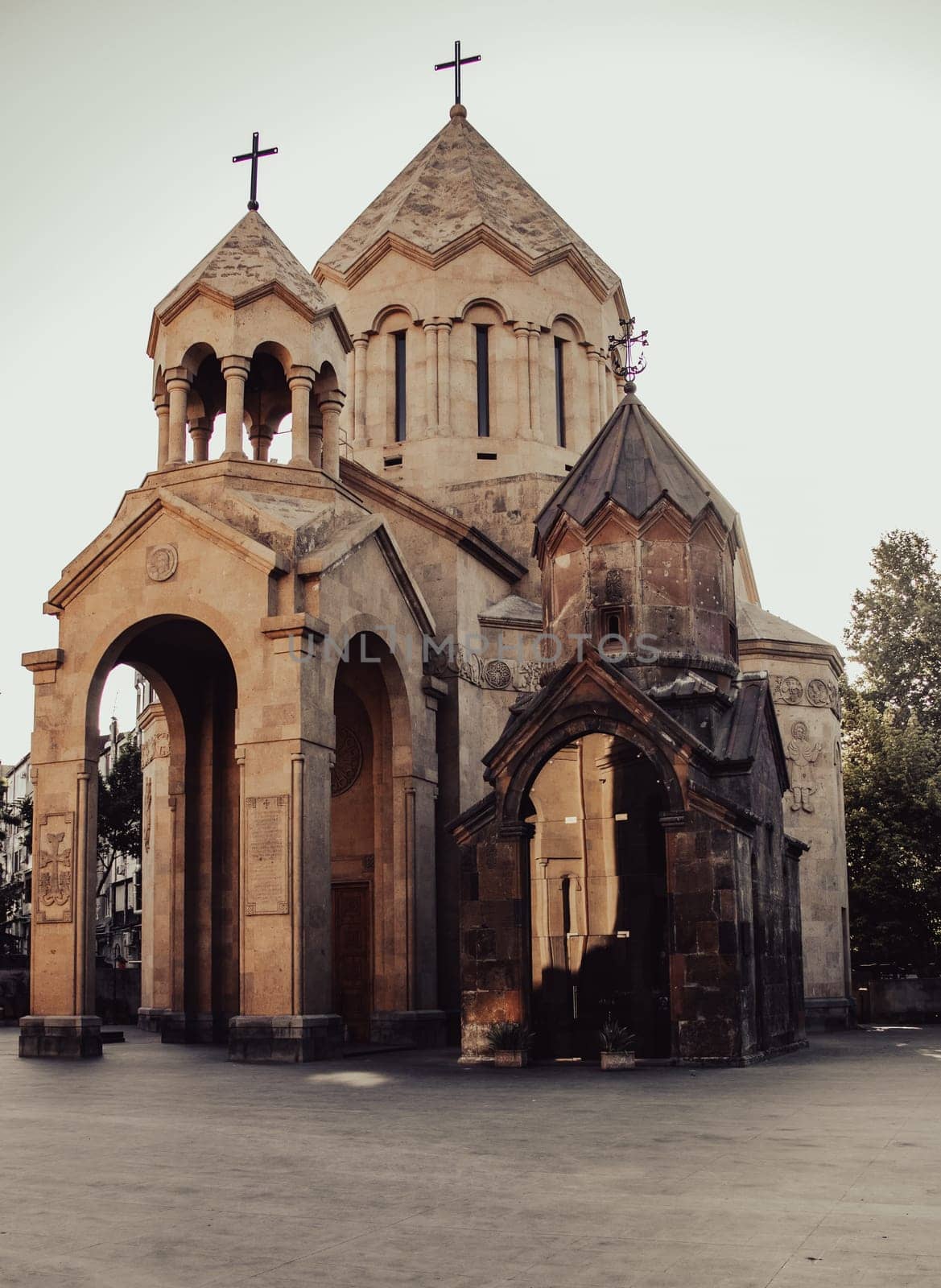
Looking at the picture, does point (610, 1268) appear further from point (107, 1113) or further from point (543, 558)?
point (543, 558)

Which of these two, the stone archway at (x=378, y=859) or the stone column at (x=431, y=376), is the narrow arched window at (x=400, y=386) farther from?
the stone archway at (x=378, y=859)

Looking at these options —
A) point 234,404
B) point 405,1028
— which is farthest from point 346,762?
point 234,404

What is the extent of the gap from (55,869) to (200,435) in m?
8.49

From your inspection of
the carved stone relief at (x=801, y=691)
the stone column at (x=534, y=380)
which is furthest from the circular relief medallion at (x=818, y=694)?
the stone column at (x=534, y=380)

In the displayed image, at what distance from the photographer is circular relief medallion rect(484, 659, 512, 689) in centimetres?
2520

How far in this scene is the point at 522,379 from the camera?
94.2 ft

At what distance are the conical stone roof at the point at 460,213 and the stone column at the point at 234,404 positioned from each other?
338 inches

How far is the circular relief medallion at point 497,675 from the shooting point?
25203 millimetres

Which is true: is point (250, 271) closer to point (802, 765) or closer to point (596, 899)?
point (596, 899)

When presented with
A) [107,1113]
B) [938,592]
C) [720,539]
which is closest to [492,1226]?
[107,1113]

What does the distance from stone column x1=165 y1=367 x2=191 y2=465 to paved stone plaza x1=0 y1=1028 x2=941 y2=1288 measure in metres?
10.9

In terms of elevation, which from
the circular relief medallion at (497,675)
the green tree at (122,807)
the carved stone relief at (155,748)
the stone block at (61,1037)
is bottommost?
the stone block at (61,1037)

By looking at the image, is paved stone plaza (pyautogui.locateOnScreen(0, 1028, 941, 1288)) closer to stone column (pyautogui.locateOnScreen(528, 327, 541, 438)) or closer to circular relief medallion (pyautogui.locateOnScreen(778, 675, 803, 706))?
circular relief medallion (pyautogui.locateOnScreen(778, 675, 803, 706))

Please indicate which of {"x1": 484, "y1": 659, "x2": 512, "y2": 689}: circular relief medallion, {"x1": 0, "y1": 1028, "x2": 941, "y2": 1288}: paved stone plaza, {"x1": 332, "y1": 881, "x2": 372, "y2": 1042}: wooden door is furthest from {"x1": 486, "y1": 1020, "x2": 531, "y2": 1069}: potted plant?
{"x1": 484, "y1": 659, "x2": 512, "y2": 689}: circular relief medallion
